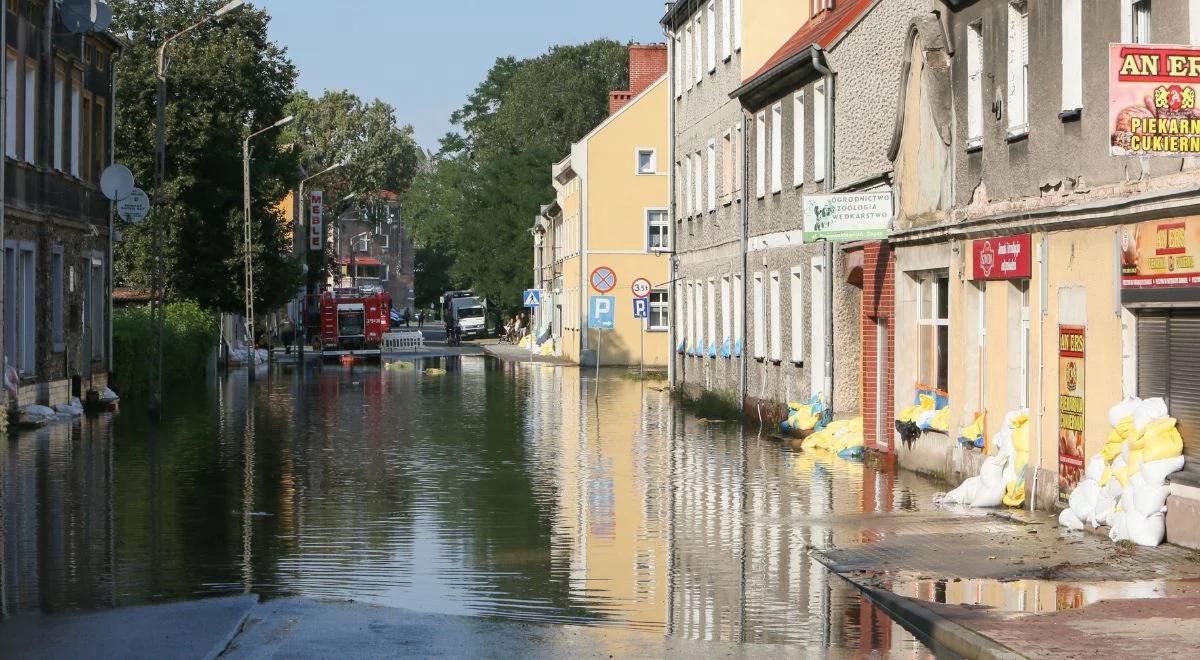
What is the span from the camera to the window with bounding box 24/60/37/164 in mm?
29641

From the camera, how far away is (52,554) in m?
12.5

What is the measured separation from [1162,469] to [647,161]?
49247mm

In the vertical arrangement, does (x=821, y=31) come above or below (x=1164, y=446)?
above

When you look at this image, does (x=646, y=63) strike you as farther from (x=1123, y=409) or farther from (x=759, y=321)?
(x=1123, y=409)

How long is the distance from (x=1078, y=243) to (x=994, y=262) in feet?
7.17

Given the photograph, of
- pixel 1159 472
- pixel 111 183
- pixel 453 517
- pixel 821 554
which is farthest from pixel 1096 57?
pixel 111 183

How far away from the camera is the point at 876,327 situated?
2258 cm

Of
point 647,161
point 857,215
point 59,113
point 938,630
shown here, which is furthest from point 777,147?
point 647,161

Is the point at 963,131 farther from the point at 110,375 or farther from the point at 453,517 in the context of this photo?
the point at 110,375

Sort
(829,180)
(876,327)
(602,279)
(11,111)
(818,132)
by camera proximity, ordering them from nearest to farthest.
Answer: (876,327) < (829,180) < (818,132) < (11,111) < (602,279)

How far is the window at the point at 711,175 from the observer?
3729 cm

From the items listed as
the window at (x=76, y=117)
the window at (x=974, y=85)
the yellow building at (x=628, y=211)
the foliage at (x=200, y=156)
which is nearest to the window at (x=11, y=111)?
the window at (x=76, y=117)

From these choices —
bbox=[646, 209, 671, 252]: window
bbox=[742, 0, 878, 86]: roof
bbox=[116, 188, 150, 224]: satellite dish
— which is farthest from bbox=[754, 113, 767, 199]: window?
bbox=[646, 209, 671, 252]: window

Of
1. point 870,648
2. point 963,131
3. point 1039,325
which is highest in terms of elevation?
point 963,131
